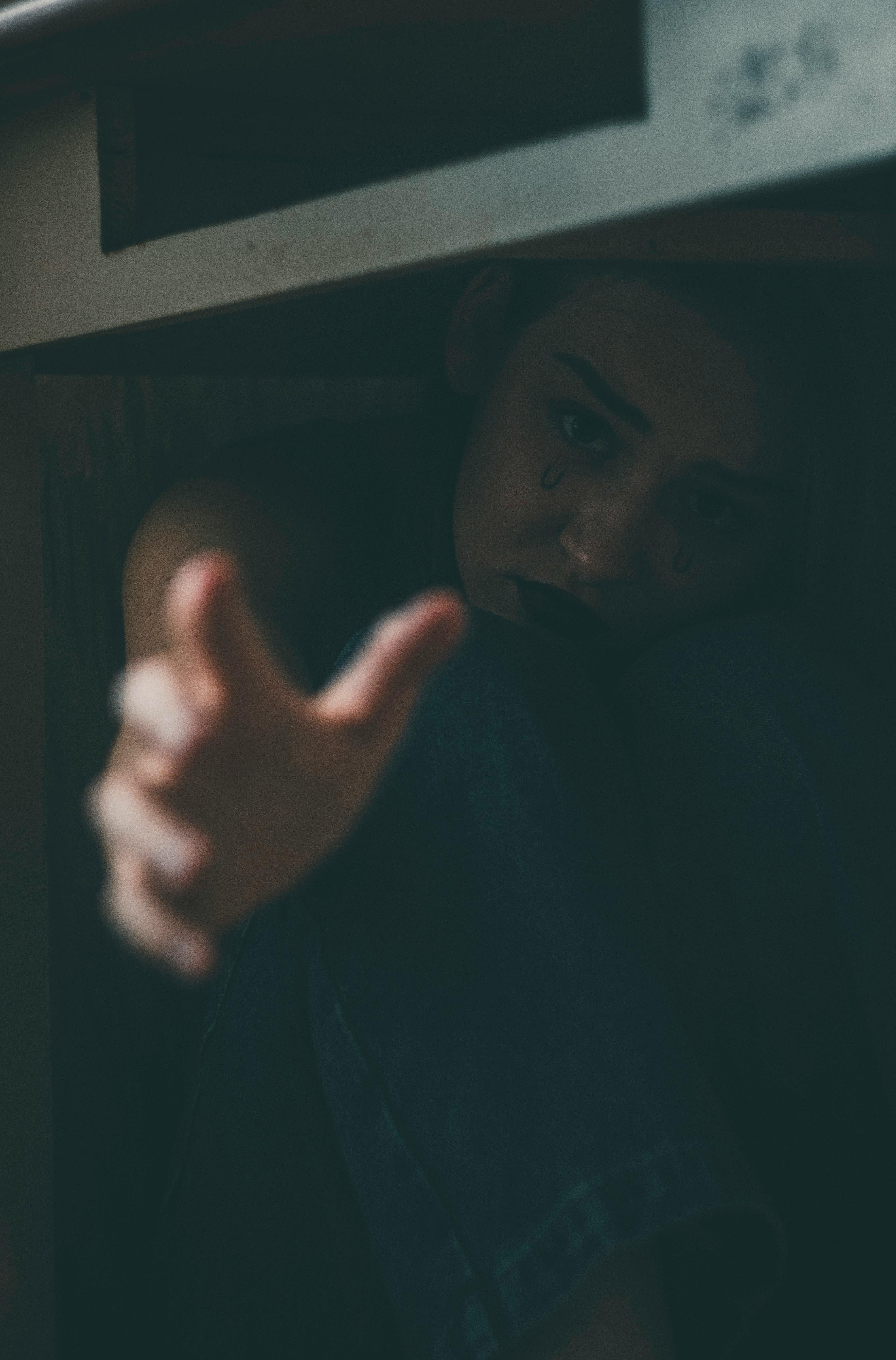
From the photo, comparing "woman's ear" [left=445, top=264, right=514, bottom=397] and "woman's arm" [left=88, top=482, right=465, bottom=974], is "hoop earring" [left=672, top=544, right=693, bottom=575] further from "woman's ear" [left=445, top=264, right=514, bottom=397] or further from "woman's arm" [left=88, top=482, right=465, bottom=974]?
"woman's arm" [left=88, top=482, right=465, bottom=974]

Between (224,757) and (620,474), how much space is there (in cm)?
46

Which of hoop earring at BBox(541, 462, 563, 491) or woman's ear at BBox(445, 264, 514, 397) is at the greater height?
woman's ear at BBox(445, 264, 514, 397)

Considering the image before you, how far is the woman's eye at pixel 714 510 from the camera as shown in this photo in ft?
2.51

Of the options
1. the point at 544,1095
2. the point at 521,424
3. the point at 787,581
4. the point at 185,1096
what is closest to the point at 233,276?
the point at 521,424

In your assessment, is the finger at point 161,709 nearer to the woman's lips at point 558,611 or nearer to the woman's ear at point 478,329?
the woman's lips at point 558,611

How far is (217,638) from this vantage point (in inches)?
13.0

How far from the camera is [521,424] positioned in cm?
76

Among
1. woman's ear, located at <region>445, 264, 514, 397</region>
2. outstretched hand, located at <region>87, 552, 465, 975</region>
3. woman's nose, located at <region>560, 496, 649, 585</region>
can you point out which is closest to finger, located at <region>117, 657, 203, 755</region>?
outstretched hand, located at <region>87, 552, 465, 975</region>

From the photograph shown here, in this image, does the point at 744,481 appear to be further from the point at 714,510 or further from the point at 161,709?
the point at 161,709

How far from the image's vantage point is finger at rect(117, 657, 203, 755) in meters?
0.34

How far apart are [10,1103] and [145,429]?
0.60 meters

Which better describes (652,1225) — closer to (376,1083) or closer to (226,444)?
(376,1083)

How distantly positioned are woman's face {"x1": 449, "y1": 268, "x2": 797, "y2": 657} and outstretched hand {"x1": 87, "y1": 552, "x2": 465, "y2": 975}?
41 cm

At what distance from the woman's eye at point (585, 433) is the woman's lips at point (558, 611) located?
0.34 feet
